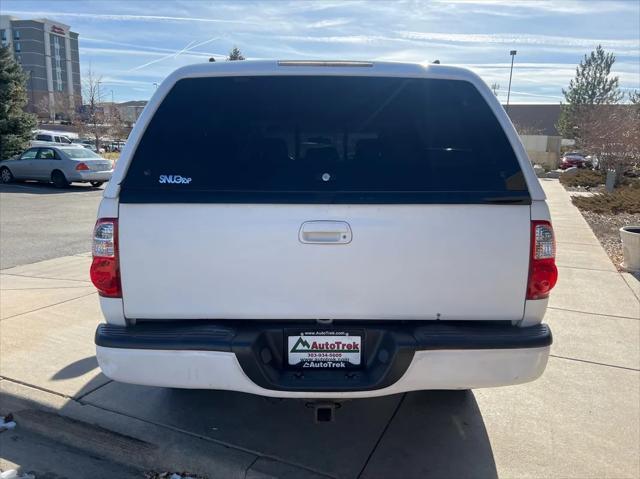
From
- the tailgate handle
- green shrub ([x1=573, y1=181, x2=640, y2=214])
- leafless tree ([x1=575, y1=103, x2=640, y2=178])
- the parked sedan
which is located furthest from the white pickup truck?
the parked sedan

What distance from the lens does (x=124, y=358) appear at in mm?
2553

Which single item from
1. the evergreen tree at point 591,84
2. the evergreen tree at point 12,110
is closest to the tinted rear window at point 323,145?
the evergreen tree at point 12,110

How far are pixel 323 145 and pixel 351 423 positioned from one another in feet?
5.85

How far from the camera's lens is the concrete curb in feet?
9.50

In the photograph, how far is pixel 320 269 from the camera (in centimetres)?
248

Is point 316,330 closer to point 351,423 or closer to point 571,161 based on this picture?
point 351,423

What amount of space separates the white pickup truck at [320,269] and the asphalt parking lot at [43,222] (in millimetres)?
6103

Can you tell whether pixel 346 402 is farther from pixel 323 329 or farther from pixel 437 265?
pixel 437 265

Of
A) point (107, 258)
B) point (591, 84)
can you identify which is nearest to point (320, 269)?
point (107, 258)

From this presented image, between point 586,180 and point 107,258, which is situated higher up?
point 107,258

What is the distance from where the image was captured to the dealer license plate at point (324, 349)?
2.55 meters

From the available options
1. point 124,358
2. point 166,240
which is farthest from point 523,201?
point 124,358

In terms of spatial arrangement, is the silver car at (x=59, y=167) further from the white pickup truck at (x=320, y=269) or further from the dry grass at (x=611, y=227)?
the white pickup truck at (x=320, y=269)

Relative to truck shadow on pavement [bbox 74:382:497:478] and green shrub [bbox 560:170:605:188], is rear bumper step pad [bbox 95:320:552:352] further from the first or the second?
green shrub [bbox 560:170:605:188]
